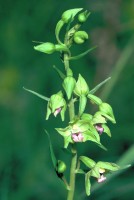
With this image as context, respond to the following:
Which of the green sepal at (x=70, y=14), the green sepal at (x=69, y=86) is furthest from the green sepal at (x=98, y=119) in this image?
the green sepal at (x=70, y=14)

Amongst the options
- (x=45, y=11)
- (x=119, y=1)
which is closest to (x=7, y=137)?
(x=45, y=11)

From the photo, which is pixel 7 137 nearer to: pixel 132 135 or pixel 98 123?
pixel 132 135

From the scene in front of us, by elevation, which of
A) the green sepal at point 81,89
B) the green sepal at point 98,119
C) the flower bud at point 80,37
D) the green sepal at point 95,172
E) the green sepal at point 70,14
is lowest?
the green sepal at point 95,172

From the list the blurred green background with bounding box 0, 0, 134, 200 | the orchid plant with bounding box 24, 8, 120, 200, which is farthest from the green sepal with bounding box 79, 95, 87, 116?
the blurred green background with bounding box 0, 0, 134, 200

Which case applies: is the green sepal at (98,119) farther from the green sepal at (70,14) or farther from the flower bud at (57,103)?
the green sepal at (70,14)

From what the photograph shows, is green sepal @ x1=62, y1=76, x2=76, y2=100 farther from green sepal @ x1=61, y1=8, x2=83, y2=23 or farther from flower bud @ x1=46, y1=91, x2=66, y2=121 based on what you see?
green sepal @ x1=61, y1=8, x2=83, y2=23

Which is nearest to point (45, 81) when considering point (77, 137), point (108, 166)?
point (108, 166)

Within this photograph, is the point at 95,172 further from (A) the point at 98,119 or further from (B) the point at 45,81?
(B) the point at 45,81

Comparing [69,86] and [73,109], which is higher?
[69,86]
